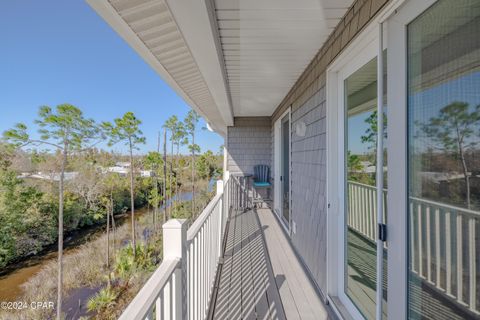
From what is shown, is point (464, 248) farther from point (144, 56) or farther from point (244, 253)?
point (244, 253)

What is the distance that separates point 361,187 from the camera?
1.79m

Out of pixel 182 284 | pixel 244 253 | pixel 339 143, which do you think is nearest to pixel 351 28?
pixel 339 143

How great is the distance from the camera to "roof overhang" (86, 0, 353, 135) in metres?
1.57

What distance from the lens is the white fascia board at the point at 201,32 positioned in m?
1.40

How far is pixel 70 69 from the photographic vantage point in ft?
65.5

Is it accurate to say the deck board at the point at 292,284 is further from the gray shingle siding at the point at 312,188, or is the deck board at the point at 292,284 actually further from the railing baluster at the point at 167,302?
the railing baluster at the point at 167,302

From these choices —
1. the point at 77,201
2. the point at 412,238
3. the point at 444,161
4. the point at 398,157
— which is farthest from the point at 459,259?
the point at 77,201

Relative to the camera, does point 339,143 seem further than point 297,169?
No

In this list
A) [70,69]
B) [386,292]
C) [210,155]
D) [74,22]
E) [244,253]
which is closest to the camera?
[386,292]

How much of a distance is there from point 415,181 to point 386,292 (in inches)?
28.8

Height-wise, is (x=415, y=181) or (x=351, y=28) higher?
(x=351, y=28)

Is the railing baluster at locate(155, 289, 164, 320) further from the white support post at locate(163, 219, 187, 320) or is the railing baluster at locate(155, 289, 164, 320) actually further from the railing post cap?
the railing post cap

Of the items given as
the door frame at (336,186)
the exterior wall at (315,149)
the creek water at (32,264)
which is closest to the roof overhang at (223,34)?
the exterior wall at (315,149)

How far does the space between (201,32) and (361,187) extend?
1.68 m
